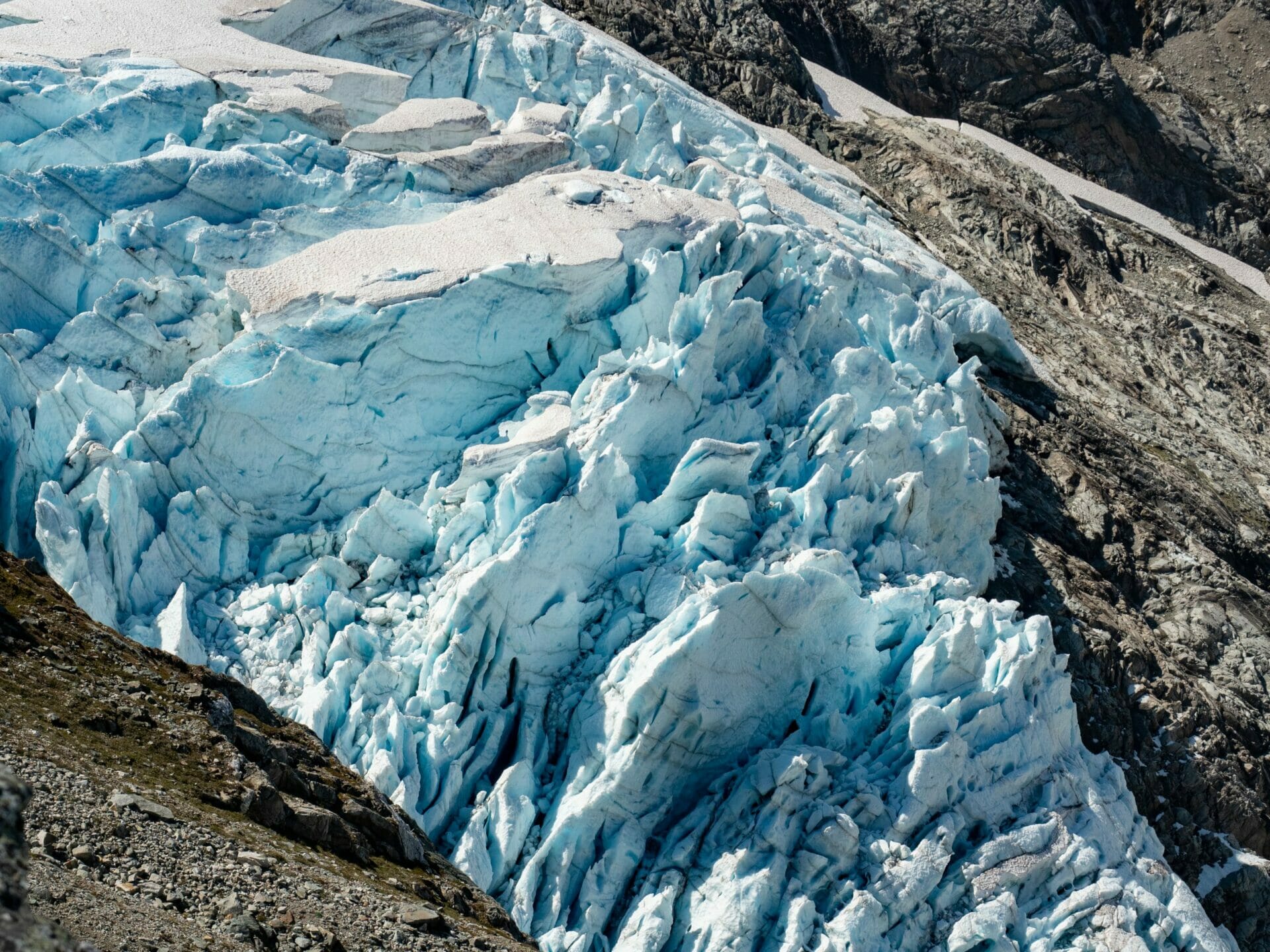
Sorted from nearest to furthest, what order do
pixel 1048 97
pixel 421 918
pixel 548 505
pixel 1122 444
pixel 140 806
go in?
pixel 140 806
pixel 421 918
pixel 548 505
pixel 1122 444
pixel 1048 97

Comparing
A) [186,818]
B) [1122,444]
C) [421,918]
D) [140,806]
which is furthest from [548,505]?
[1122,444]

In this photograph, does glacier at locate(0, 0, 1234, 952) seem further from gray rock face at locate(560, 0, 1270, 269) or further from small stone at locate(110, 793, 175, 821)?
gray rock face at locate(560, 0, 1270, 269)

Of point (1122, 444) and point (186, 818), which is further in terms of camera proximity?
point (1122, 444)

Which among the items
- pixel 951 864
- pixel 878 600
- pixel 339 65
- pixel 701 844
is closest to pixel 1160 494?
pixel 878 600

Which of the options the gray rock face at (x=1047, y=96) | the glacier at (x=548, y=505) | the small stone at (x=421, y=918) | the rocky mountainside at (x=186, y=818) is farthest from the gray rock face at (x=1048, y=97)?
the small stone at (x=421, y=918)

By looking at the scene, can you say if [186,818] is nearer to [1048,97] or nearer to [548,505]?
[548,505]

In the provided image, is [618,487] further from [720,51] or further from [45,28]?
[720,51]

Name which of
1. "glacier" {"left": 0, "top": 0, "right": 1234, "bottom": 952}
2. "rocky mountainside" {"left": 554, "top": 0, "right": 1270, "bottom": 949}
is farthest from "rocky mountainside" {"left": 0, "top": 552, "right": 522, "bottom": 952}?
"rocky mountainside" {"left": 554, "top": 0, "right": 1270, "bottom": 949}

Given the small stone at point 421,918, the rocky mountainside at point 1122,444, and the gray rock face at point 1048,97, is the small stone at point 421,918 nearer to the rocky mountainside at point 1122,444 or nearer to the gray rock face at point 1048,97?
the rocky mountainside at point 1122,444
